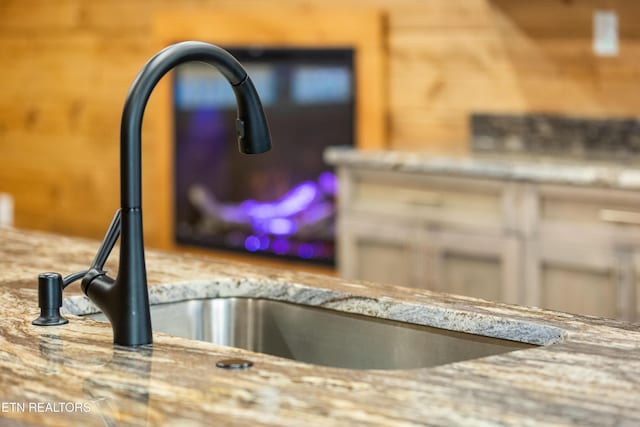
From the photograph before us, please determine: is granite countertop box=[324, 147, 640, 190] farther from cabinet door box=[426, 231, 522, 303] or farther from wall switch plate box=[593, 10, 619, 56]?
wall switch plate box=[593, 10, 619, 56]

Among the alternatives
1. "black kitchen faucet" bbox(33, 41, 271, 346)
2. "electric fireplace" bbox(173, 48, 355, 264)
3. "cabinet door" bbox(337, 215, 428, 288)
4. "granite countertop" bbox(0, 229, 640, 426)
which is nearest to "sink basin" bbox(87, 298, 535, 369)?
"granite countertop" bbox(0, 229, 640, 426)

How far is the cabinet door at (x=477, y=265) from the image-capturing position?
3.84m

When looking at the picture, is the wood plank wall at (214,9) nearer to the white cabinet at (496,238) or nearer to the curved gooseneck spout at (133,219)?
the white cabinet at (496,238)

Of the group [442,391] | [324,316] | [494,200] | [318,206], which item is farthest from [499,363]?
[318,206]

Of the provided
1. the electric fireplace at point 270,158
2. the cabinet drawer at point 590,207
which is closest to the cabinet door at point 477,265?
the cabinet drawer at point 590,207

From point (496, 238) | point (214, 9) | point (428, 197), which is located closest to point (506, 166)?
point (496, 238)

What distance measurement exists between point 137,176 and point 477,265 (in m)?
2.50

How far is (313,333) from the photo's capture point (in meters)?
2.02

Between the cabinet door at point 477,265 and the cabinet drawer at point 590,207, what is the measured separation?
→ 17cm

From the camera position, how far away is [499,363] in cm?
150

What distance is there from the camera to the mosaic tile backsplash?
4250mm

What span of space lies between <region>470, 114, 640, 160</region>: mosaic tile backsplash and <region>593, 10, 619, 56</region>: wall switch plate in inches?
10.8

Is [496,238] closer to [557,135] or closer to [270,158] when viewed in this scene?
[557,135]

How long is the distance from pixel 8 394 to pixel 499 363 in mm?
640
